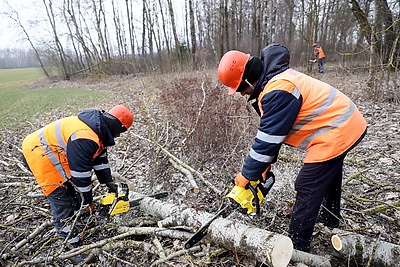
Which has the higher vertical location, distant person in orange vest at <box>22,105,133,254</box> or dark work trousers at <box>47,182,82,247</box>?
distant person in orange vest at <box>22,105,133,254</box>

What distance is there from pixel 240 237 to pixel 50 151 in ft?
6.96

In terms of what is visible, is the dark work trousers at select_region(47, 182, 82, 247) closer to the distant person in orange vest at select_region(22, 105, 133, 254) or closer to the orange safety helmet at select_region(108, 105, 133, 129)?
the distant person in orange vest at select_region(22, 105, 133, 254)

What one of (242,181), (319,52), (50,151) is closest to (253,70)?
(242,181)

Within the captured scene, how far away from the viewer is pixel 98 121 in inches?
101

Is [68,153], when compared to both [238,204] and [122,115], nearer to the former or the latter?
[122,115]

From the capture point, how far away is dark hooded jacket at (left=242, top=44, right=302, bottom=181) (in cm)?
180

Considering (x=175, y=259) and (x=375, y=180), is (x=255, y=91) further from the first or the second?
(x=375, y=180)

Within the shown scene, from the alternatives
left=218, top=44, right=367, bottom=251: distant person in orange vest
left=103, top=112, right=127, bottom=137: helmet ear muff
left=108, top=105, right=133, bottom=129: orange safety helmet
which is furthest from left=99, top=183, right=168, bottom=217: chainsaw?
left=218, top=44, right=367, bottom=251: distant person in orange vest

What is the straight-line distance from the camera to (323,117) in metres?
1.88

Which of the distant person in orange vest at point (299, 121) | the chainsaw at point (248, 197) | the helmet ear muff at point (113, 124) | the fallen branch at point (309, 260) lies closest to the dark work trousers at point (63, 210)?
the helmet ear muff at point (113, 124)

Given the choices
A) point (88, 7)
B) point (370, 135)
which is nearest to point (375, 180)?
point (370, 135)

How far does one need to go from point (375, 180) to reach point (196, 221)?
262 centimetres

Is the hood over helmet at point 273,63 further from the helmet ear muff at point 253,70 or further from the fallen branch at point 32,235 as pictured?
the fallen branch at point 32,235

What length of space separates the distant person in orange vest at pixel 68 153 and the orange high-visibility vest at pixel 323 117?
5.75ft
